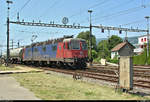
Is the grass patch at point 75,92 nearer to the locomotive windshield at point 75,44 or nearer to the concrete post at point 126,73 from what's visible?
the concrete post at point 126,73

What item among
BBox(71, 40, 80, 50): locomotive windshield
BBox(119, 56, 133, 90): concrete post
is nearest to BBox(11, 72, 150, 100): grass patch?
BBox(119, 56, 133, 90): concrete post

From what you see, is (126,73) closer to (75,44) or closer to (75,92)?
(75,92)

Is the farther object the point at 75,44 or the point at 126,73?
the point at 75,44

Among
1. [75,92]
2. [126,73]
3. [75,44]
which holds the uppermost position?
[75,44]

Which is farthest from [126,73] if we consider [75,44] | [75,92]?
[75,44]

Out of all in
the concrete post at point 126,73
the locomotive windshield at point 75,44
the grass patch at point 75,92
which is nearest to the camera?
the grass patch at point 75,92

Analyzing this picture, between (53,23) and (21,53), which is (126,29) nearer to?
(53,23)

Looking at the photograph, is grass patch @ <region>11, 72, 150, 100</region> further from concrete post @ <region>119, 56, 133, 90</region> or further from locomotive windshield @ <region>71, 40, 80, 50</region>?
locomotive windshield @ <region>71, 40, 80, 50</region>

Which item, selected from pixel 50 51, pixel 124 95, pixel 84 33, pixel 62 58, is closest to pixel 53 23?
pixel 50 51

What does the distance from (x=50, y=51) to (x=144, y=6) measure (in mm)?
12187

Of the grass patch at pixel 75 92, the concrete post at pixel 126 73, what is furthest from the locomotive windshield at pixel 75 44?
the concrete post at pixel 126 73

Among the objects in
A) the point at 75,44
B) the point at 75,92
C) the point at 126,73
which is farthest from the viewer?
the point at 75,44

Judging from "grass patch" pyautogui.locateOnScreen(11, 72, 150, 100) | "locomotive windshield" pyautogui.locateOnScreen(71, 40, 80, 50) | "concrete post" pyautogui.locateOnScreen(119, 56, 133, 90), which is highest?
"locomotive windshield" pyautogui.locateOnScreen(71, 40, 80, 50)

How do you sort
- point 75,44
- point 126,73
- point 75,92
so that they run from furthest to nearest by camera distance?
point 75,44 < point 126,73 < point 75,92
